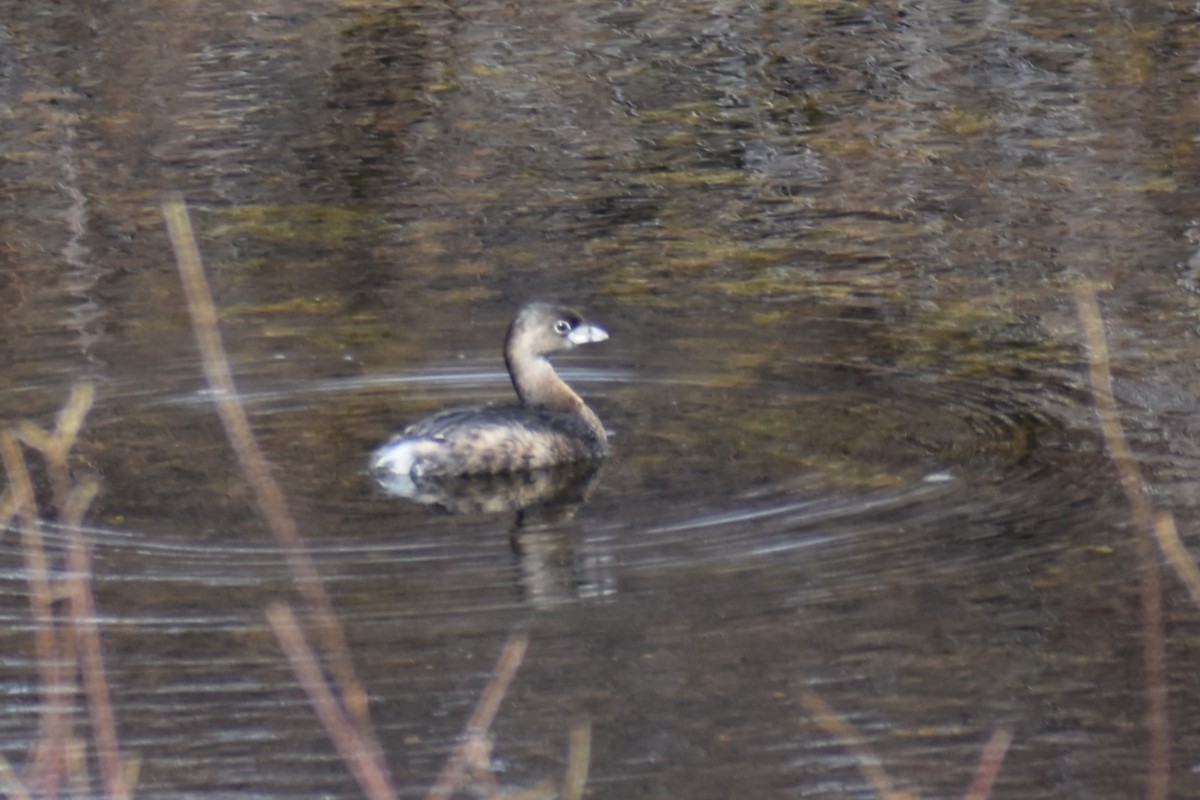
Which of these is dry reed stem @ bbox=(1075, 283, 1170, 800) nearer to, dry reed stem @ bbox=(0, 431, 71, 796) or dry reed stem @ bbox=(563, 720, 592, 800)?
dry reed stem @ bbox=(563, 720, 592, 800)

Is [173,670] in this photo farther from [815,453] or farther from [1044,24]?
[1044,24]

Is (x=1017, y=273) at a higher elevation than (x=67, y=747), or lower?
lower

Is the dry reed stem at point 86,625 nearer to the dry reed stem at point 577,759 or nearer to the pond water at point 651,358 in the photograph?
the pond water at point 651,358

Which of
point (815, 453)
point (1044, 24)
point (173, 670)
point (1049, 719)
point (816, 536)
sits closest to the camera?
point (1049, 719)

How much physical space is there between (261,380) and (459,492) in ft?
5.15

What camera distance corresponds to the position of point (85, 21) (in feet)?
57.0

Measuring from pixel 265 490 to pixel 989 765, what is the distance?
1.93m

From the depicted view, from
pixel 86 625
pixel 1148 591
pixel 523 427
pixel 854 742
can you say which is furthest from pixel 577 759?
pixel 523 427

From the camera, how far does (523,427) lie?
832cm

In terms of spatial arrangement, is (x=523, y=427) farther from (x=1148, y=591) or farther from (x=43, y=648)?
(x=1148, y=591)

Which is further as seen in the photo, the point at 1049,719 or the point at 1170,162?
the point at 1170,162

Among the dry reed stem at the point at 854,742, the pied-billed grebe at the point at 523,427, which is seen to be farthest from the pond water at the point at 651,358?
the pied-billed grebe at the point at 523,427

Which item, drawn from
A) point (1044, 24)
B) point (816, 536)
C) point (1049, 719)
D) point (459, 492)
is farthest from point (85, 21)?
point (1049, 719)

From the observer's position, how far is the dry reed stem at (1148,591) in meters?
3.99
